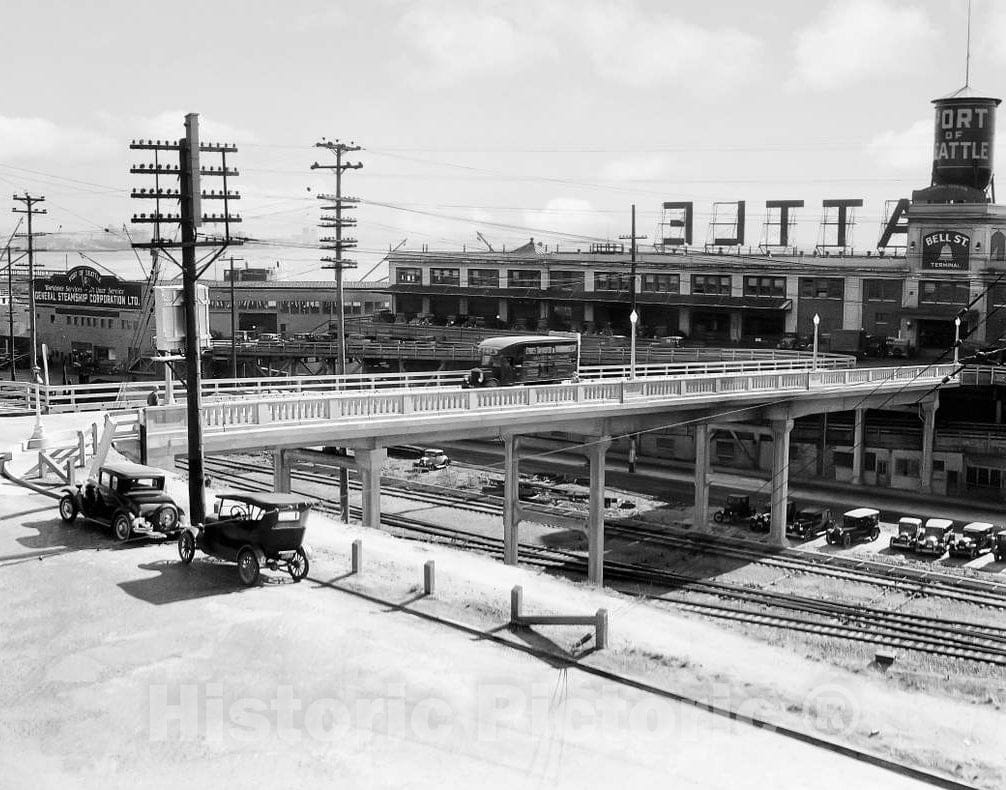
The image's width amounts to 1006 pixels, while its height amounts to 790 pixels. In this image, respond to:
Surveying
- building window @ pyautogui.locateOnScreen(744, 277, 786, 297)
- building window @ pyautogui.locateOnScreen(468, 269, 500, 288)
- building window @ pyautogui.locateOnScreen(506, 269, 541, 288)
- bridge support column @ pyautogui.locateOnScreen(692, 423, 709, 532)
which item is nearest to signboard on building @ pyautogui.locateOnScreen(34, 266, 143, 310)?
building window @ pyautogui.locateOnScreen(468, 269, 500, 288)

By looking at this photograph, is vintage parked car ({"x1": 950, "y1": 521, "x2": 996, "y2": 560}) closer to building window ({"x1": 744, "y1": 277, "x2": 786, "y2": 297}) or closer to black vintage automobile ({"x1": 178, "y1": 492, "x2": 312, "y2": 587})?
black vintage automobile ({"x1": 178, "y1": 492, "x2": 312, "y2": 587})

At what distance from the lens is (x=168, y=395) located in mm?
27328

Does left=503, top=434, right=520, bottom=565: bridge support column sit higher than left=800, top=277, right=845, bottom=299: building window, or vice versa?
left=800, top=277, right=845, bottom=299: building window

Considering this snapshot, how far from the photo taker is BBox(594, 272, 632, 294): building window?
9319cm

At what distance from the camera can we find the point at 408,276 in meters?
109

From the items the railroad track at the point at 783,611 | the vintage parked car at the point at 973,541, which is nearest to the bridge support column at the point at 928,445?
the vintage parked car at the point at 973,541

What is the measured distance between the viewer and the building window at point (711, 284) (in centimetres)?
8712

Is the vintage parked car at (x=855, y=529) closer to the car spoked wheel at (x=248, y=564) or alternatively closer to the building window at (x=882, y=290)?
the building window at (x=882, y=290)

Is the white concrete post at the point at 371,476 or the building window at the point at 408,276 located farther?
the building window at the point at 408,276

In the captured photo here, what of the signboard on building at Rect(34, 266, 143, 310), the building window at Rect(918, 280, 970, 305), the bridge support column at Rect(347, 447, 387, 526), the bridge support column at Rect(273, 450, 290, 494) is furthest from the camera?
the signboard on building at Rect(34, 266, 143, 310)

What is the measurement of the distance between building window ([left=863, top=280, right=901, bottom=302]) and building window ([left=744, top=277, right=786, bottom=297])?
21.7 ft

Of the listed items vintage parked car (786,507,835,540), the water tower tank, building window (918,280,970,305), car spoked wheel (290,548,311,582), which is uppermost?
the water tower tank

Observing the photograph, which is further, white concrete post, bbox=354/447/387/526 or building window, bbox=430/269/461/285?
building window, bbox=430/269/461/285

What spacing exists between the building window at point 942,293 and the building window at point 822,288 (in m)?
6.49
